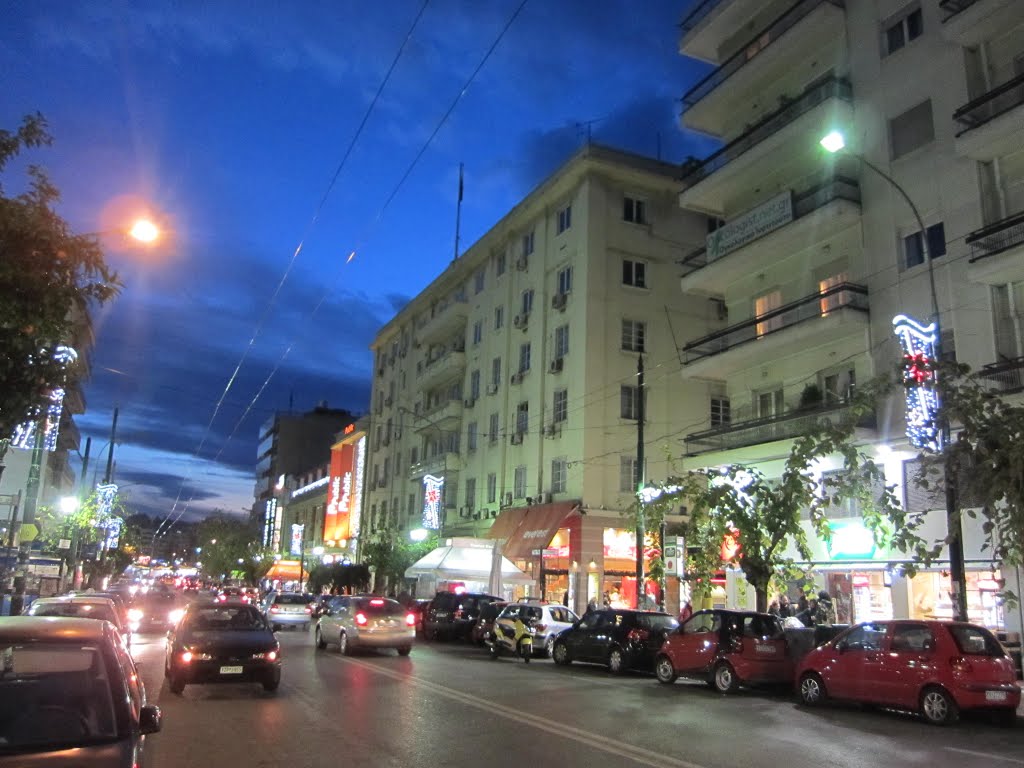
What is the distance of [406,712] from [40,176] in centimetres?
822

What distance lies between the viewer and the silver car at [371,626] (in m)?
22.4

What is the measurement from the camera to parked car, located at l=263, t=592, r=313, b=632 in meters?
35.8

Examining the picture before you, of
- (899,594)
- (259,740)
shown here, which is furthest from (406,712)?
(899,594)

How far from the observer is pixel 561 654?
2234cm

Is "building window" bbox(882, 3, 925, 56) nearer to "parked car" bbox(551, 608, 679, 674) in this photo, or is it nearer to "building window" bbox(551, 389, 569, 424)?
"parked car" bbox(551, 608, 679, 674)

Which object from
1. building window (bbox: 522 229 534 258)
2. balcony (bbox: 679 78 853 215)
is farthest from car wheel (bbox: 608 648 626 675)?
building window (bbox: 522 229 534 258)

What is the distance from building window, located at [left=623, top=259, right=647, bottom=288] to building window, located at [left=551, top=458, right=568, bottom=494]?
777 centimetres

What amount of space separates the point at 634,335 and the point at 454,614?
13.4 m

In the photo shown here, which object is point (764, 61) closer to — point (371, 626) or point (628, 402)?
point (628, 402)

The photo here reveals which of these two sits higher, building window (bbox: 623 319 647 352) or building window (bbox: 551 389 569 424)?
building window (bbox: 623 319 647 352)

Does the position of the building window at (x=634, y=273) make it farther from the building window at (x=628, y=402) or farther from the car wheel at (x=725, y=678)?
the car wheel at (x=725, y=678)

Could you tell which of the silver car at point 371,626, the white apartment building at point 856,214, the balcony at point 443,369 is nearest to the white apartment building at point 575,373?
the balcony at point 443,369

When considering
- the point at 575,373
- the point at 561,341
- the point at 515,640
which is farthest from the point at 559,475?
the point at 515,640

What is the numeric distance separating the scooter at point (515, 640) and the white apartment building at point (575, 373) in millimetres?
7764
